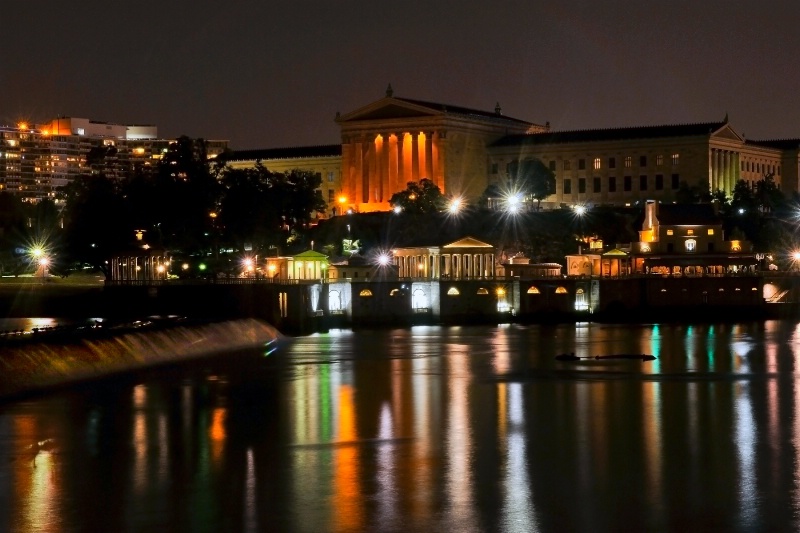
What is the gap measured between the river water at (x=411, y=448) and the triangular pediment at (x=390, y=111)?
79.4 m

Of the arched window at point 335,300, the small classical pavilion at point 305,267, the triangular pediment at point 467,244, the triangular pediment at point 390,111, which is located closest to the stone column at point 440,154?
the triangular pediment at point 390,111

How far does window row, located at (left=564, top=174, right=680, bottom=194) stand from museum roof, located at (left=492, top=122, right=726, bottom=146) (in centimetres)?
380

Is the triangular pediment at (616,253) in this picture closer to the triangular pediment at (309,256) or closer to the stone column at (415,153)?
the triangular pediment at (309,256)

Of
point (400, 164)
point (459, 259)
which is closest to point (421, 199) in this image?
point (400, 164)

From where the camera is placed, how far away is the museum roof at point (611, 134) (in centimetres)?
13950

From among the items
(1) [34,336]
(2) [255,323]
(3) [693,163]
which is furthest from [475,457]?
(3) [693,163]

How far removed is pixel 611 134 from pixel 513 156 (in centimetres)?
979

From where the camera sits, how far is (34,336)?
55156 mm

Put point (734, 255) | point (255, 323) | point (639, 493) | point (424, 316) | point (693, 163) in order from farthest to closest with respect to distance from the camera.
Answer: point (693, 163)
point (734, 255)
point (424, 316)
point (255, 323)
point (639, 493)

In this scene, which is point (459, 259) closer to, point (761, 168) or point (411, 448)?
point (761, 168)

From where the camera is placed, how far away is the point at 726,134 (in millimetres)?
141375

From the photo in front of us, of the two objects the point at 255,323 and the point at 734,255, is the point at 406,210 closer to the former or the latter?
the point at 734,255

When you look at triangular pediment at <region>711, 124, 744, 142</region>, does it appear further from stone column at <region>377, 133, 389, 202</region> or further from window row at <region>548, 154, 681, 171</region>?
stone column at <region>377, 133, 389, 202</region>

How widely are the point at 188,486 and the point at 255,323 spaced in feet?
148
